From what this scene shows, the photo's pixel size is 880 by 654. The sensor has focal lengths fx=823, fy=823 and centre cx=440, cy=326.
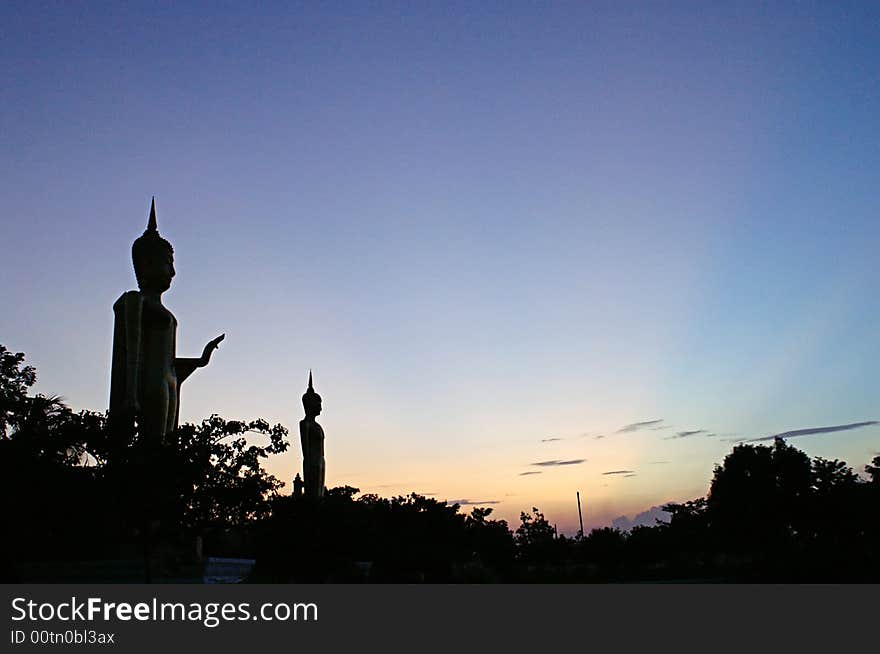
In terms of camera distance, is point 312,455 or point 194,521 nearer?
point 194,521

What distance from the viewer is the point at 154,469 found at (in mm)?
13625

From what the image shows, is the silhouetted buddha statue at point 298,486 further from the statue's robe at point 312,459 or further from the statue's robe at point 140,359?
the statue's robe at point 140,359

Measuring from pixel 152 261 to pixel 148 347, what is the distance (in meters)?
1.77

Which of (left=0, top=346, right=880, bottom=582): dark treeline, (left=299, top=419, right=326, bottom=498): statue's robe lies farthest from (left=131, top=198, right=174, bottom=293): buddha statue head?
(left=299, top=419, right=326, bottom=498): statue's robe

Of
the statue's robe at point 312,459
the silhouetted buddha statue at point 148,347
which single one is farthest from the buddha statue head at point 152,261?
the statue's robe at point 312,459

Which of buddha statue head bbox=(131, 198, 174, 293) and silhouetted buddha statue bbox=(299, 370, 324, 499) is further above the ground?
buddha statue head bbox=(131, 198, 174, 293)

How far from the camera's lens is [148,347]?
16.8m

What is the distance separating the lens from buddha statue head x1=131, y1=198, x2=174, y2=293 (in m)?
16.9

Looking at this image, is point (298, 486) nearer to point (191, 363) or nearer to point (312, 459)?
point (312, 459)

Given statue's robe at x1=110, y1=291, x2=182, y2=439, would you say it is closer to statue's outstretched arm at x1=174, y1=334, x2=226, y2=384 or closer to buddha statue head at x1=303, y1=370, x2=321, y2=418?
statue's outstretched arm at x1=174, y1=334, x2=226, y2=384

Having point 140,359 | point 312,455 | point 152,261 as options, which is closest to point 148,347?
point 140,359

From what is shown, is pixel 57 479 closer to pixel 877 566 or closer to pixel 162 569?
pixel 162 569

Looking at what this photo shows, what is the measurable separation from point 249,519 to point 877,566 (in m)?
13.2

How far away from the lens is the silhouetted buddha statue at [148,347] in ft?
52.6
